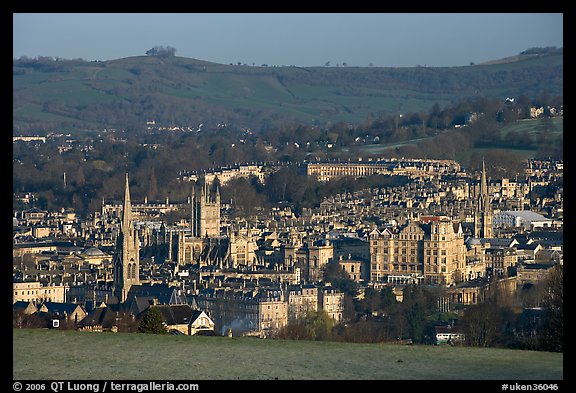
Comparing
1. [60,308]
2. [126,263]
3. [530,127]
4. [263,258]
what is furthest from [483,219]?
[530,127]

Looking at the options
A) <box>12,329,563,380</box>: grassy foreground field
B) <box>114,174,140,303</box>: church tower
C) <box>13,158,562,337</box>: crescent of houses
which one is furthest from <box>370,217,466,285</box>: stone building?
<box>12,329,563,380</box>: grassy foreground field

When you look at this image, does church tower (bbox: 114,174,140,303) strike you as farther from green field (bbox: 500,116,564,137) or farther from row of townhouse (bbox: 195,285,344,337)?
green field (bbox: 500,116,564,137)

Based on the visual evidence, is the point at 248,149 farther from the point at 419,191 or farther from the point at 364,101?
the point at 364,101

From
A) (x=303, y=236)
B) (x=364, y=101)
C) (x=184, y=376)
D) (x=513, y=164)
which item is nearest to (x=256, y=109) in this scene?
(x=364, y=101)
